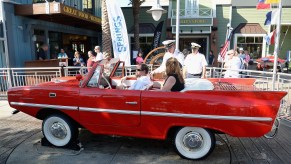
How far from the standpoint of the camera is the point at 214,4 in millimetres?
18188

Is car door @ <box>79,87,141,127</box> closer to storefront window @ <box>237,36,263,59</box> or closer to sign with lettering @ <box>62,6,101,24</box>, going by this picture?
sign with lettering @ <box>62,6,101,24</box>

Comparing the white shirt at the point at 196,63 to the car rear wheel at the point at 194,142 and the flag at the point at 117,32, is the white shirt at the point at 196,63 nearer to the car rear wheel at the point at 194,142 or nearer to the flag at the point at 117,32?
the flag at the point at 117,32

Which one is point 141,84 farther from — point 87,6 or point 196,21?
point 196,21

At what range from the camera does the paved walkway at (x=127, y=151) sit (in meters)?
3.69

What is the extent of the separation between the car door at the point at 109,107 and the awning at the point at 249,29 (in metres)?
17.0

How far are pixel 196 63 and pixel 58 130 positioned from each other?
3778 millimetres

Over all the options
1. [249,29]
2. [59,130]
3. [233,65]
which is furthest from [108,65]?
[249,29]

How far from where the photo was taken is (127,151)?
3.99 metres

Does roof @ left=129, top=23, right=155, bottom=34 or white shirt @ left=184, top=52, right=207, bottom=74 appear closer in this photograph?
white shirt @ left=184, top=52, right=207, bottom=74

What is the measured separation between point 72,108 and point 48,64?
679 centimetres

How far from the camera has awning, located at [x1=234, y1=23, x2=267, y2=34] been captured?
59.6 feet

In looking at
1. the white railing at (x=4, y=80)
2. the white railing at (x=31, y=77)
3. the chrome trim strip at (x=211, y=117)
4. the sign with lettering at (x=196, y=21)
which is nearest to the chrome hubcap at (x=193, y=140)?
the chrome trim strip at (x=211, y=117)

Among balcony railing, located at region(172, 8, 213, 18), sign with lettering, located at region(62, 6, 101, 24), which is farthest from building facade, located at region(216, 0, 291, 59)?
sign with lettering, located at region(62, 6, 101, 24)

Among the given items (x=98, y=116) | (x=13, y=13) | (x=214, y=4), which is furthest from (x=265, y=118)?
(x=214, y=4)
